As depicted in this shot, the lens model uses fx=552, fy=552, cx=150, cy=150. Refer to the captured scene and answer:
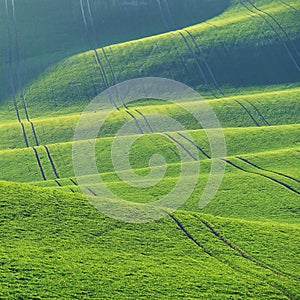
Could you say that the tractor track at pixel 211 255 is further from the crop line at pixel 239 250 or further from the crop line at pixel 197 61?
the crop line at pixel 197 61

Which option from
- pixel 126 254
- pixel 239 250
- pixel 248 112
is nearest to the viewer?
pixel 126 254

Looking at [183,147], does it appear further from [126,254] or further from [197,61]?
[197,61]

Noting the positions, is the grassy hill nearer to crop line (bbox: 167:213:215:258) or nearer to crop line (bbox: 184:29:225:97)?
crop line (bbox: 167:213:215:258)

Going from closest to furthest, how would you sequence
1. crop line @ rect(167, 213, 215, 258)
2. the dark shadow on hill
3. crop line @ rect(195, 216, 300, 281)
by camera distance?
1. crop line @ rect(195, 216, 300, 281)
2. crop line @ rect(167, 213, 215, 258)
3. the dark shadow on hill

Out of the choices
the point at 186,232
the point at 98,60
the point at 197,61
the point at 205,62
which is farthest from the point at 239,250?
the point at 98,60

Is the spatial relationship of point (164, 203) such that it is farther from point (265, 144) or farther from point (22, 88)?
point (22, 88)

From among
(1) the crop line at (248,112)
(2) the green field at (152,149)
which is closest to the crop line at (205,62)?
(2) the green field at (152,149)

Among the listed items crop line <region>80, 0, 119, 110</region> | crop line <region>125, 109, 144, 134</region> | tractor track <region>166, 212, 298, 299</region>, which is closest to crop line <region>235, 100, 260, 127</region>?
crop line <region>125, 109, 144, 134</region>

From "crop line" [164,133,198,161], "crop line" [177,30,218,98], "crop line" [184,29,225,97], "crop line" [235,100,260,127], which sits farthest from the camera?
"crop line" [184,29,225,97]

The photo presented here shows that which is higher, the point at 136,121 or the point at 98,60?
the point at 98,60
